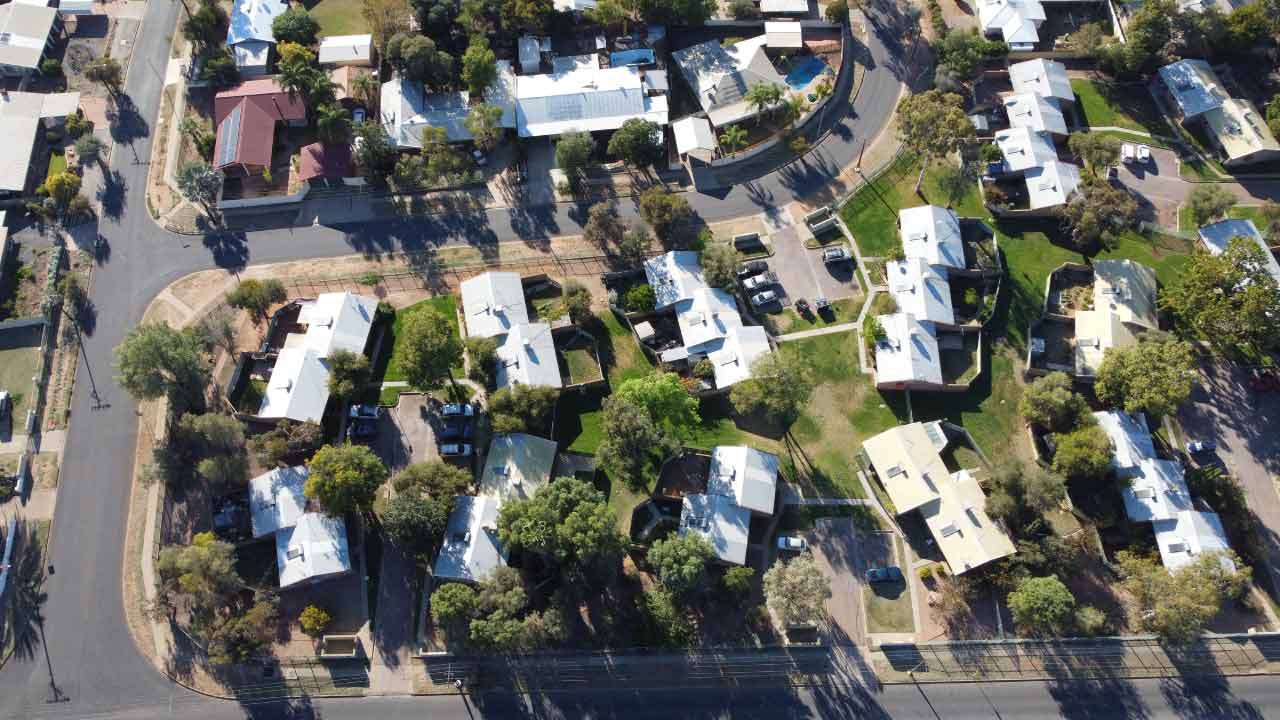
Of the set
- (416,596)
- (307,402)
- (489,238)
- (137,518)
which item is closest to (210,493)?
(137,518)

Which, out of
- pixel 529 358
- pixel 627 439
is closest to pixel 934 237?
pixel 627 439

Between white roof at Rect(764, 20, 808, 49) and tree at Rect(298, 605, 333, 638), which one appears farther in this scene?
white roof at Rect(764, 20, 808, 49)

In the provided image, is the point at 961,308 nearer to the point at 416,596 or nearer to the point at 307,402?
the point at 416,596

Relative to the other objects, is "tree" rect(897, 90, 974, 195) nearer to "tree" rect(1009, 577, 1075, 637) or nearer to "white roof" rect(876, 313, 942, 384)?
"white roof" rect(876, 313, 942, 384)

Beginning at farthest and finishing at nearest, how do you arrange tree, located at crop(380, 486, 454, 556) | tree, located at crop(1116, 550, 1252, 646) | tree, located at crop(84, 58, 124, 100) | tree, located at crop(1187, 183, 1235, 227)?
tree, located at crop(84, 58, 124, 100)
tree, located at crop(1187, 183, 1235, 227)
tree, located at crop(380, 486, 454, 556)
tree, located at crop(1116, 550, 1252, 646)

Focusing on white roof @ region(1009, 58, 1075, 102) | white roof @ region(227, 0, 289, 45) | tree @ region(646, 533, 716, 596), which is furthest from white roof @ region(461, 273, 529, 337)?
white roof @ region(1009, 58, 1075, 102)
